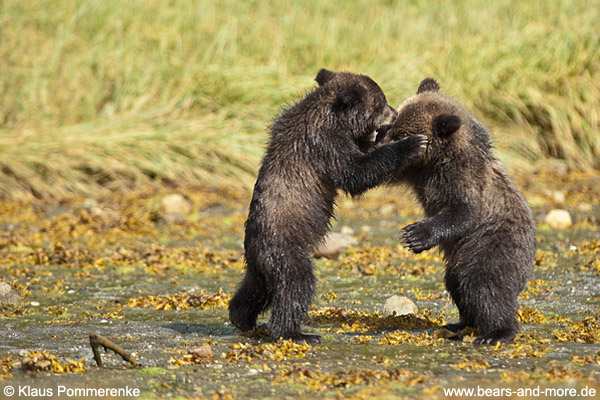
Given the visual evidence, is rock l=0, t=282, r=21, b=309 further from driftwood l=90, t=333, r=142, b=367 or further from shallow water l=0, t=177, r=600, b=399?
driftwood l=90, t=333, r=142, b=367

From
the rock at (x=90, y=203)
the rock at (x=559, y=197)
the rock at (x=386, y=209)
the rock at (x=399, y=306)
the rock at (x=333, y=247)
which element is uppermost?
the rock at (x=559, y=197)

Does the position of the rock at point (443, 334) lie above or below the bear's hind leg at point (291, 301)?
below

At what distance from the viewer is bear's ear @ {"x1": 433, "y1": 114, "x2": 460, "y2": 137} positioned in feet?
18.3

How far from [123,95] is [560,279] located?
319 inches

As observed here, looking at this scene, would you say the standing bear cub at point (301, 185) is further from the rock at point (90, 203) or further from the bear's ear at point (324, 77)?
the rock at point (90, 203)

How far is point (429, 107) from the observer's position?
19.5ft

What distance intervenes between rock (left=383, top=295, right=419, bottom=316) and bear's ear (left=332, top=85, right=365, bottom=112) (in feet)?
5.03

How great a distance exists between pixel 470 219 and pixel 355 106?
3.75 ft

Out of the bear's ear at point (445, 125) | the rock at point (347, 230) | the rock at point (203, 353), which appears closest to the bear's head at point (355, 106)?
the bear's ear at point (445, 125)

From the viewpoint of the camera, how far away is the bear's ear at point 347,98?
18.4 feet

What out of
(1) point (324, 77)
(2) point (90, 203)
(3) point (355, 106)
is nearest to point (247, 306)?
(3) point (355, 106)

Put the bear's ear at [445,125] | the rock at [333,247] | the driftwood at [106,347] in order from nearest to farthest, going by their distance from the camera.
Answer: the driftwood at [106,347] → the bear's ear at [445,125] → the rock at [333,247]

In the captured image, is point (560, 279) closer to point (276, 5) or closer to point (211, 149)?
point (211, 149)

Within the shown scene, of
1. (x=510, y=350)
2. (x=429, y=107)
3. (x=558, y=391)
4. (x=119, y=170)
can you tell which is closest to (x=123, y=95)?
(x=119, y=170)
